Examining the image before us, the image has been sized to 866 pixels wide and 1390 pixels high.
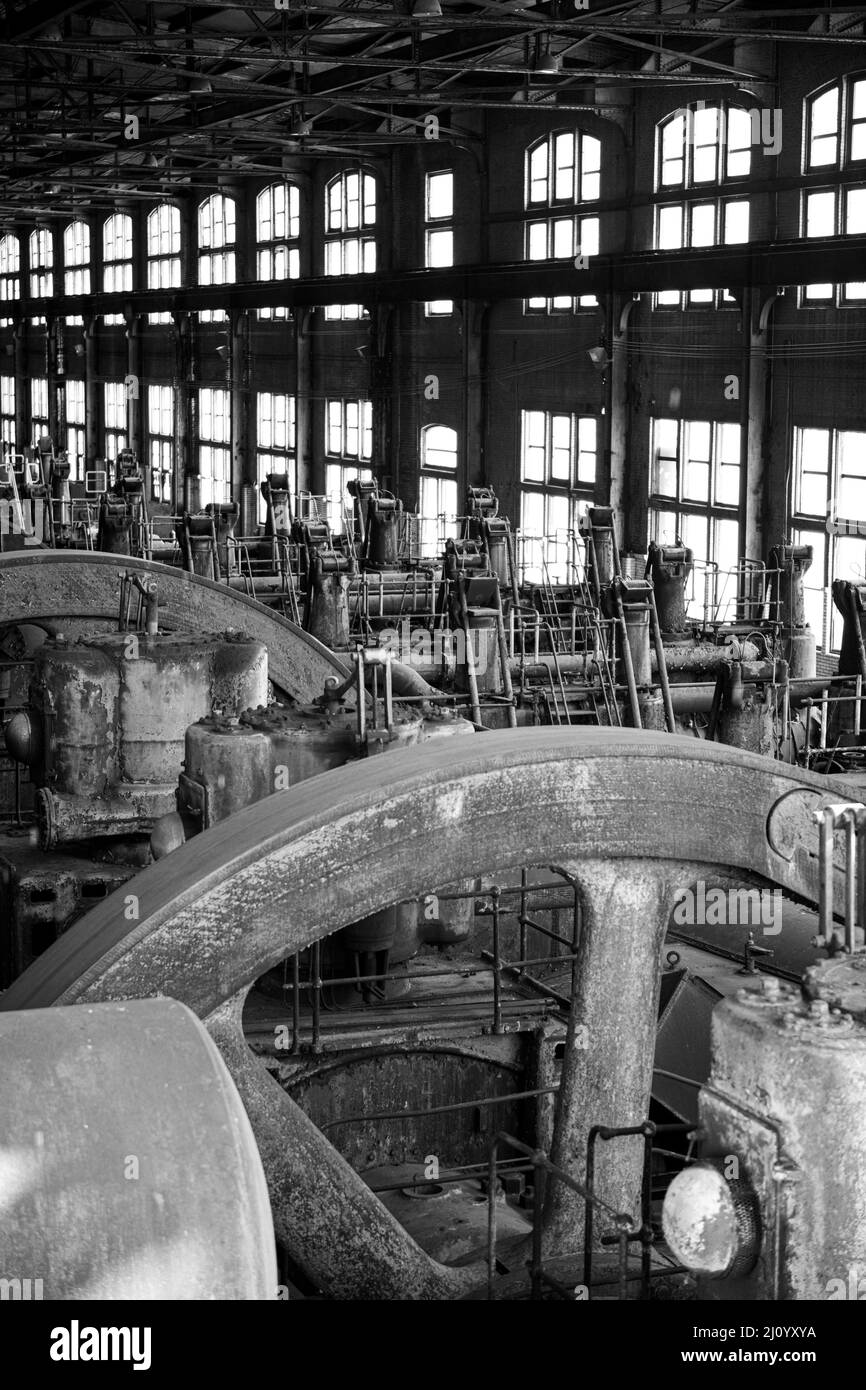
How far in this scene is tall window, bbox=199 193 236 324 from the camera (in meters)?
37.0

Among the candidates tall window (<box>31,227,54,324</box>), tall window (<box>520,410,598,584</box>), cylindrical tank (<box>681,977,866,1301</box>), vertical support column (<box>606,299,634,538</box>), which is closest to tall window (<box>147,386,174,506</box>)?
tall window (<box>31,227,54,324</box>)

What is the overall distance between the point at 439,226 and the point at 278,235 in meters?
7.01

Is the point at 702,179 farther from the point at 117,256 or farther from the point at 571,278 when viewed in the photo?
the point at 117,256

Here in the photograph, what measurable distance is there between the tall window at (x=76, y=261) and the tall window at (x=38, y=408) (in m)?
2.77

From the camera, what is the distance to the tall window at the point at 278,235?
34062mm

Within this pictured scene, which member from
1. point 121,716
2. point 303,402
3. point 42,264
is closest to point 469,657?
point 121,716

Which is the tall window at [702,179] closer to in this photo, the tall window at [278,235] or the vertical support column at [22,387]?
the tall window at [278,235]

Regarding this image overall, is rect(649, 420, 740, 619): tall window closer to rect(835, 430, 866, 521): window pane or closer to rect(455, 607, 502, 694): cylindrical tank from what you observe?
rect(835, 430, 866, 521): window pane

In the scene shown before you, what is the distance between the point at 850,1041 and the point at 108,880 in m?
6.40

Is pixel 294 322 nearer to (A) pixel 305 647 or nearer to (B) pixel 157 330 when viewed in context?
(B) pixel 157 330

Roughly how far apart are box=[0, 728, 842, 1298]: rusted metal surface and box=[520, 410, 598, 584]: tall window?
62.3 ft

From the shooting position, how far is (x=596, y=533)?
19500 mm

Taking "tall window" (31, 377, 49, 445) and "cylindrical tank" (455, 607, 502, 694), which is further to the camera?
"tall window" (31, 377, 49, 445)

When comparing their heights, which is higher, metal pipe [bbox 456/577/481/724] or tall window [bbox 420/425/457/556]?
tall window [bbox 420/425/457/556]
